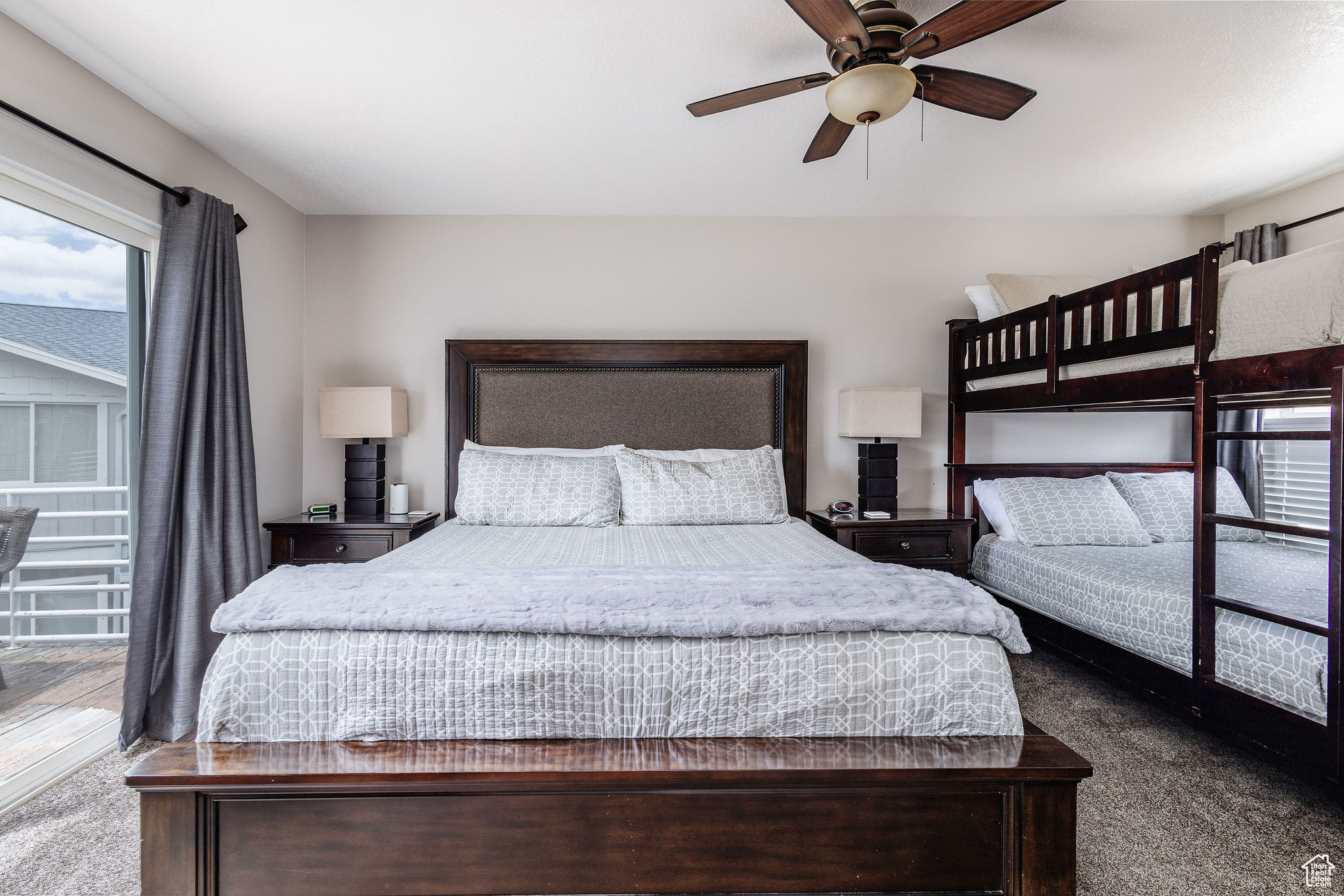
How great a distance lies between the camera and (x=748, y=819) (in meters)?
1.33

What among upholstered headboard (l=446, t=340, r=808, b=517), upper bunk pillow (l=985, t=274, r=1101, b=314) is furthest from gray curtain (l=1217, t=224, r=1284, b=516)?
upholstered headboard (l=446, t=340, r=808, b=517)

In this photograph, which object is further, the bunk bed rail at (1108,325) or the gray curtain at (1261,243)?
the gray curtain at (1261,243)

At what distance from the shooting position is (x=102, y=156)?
7.00 feet

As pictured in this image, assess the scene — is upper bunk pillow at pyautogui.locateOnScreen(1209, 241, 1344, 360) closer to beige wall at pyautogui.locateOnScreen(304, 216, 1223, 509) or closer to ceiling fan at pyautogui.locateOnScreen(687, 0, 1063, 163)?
ceiling fan at pyautogui.locateOnScreen(687, 0, 1063, 163)

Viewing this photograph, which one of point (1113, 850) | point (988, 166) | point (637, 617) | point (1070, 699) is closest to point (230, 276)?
point (637, 617)

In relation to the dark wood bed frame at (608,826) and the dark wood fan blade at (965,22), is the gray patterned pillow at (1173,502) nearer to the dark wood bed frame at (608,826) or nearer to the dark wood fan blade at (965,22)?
the dark wood bed frame at (608,826)

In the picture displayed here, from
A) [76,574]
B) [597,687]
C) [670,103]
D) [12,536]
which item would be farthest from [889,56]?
[76,574]

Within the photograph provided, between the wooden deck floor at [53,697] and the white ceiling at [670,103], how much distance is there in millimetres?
2021

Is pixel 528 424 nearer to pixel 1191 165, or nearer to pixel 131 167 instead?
pixel 131 167

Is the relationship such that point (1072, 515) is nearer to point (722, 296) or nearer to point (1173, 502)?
point (1173, 502)

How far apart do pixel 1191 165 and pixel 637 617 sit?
3372mm

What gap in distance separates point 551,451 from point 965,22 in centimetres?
254

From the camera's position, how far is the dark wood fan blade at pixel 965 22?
1473 millimetres
